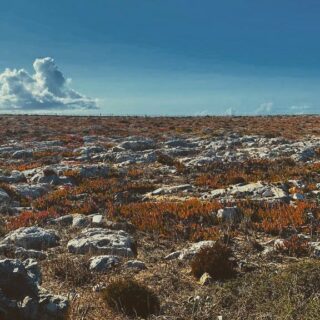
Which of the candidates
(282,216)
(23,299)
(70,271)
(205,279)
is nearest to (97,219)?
(70,271)

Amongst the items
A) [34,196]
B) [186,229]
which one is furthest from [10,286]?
[34,196]

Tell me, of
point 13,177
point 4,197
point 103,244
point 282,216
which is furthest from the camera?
point 13,177

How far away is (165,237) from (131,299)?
15.0 feet

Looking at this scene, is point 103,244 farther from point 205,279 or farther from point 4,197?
point 4,197

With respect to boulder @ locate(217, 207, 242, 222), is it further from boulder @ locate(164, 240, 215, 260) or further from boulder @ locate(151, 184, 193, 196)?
boulder @ locate(151, 184, 193, 196)

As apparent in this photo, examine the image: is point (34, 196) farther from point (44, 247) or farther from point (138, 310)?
point (138, 310)

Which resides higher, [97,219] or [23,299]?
[23,299]

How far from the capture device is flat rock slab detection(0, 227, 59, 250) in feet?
36.9

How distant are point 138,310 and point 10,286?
2.15 m

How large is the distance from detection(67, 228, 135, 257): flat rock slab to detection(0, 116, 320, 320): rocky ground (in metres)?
0.03

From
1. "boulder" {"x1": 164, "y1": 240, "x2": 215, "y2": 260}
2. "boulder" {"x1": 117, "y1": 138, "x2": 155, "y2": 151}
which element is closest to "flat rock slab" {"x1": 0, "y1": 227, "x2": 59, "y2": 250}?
"boulder" {"x1": 164, "y1": 240, "x2": 215, "y2": 260}

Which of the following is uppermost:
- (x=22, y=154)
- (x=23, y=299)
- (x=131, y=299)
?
(x=23, y=299)

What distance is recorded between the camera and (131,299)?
7.80 metres

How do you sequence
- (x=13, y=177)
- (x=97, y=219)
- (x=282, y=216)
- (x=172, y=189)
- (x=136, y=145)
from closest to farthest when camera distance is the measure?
1. (x=282, y=216)
2. (x=97, y=219)
3. (x=172, y=189)
4. (x=13, y=177)
5. (x=136, y=145)
